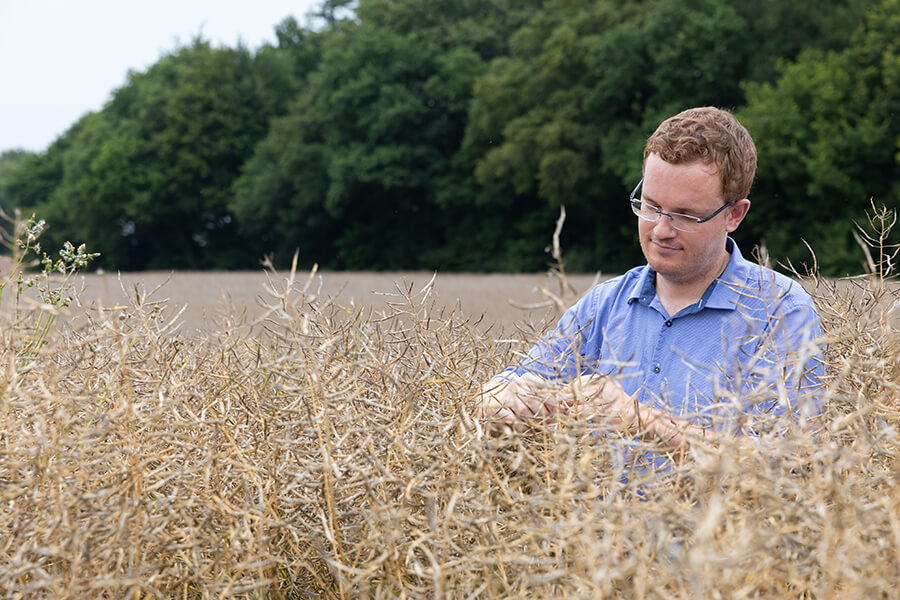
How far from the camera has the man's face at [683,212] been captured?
308cm

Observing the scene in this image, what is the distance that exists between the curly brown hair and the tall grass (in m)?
0.80

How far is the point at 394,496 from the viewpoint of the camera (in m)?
2.15

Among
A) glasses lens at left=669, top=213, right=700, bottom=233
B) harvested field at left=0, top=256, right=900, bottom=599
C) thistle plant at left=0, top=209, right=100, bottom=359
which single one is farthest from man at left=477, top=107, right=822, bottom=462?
thistle plant at left=0, top=209, right=100, bottom=359

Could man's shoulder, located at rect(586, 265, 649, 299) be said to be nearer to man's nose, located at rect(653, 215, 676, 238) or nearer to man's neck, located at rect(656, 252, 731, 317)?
man's neck, located at rect(656, 252, 731, 317)

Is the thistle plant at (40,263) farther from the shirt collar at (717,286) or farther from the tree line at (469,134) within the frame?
the tree line at (469,134)

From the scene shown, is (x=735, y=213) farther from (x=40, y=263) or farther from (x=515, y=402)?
(x=40, y=263)

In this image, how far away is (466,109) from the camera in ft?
123

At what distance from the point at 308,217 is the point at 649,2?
57.6ft

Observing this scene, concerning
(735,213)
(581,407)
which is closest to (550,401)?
(581,407)

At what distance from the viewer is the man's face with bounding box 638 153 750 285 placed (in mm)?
3084

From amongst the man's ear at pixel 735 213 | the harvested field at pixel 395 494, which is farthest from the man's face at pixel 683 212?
the harvested field at pixel 395 494

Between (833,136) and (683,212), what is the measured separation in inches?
967

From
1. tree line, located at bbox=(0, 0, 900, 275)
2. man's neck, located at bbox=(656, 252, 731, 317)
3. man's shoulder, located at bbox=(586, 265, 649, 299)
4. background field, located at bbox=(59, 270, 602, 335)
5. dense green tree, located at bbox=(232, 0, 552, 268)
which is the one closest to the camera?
background field, located at bbox=(59, 270, 602, 335)

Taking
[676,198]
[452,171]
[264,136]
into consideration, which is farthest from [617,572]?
[264,136]
